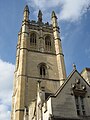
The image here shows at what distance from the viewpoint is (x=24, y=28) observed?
37.6m

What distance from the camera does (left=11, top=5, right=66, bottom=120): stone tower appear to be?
89.5 feet

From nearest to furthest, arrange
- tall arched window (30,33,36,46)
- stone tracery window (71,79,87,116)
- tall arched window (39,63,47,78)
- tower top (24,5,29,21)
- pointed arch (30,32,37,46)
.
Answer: stone tracery window (71,79,87,116), tall arched window (39,63,47,78), pointed arch (30,32,37,46), tall arched window (30,33,36,46), tower top (24,5,29,21)

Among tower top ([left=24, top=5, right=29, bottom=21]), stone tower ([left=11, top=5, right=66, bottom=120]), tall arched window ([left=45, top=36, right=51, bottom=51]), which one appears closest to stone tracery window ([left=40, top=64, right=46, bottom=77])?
stone tower ([left=11, top=5, right=66, bottom=120])

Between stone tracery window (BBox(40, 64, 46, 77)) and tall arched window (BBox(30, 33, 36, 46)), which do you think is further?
tall arched window (BBox(30, 33, 36, 46))

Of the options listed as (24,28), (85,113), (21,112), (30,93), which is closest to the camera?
(85,113)

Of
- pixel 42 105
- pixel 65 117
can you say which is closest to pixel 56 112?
pixel 65 117

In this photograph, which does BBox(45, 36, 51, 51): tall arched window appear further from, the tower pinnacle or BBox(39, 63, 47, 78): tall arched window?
the tower pinnacle

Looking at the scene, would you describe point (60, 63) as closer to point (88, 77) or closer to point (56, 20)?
point (88, 77)

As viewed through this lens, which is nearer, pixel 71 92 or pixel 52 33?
pixel 71 92

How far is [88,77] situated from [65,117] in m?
13.4

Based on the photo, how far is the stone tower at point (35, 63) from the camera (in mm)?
27281

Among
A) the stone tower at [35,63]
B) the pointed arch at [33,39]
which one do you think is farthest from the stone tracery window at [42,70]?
the pointed arch at [33,39]

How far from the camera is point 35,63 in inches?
1270

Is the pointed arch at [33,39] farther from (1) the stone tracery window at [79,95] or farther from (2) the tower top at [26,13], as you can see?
(1) the stone tracery window at [79,95]
